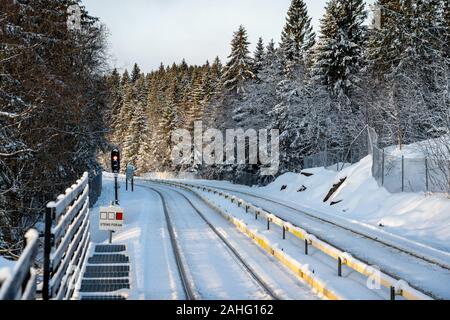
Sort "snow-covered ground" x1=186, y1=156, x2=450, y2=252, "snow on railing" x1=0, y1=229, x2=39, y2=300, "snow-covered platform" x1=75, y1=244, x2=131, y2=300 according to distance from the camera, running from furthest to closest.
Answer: "snow-covered ground" x1=186, y1=156, x2=450, y2=252
"snow-covered platform" x1=75, y1=244, x2=131, y2=300
"snow on railing" x1=0, y1=229, x2=39, y2=300

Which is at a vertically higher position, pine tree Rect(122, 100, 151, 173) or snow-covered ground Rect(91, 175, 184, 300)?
pine tree Rect(122, 100, 151, 173)

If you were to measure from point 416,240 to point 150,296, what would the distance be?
949cm

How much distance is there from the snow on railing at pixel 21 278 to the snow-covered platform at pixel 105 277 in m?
3.24

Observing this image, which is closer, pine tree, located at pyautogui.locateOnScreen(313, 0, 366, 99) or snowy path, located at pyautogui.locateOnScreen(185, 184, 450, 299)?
snowy path, located at pyautogui.locateOnScreen(185, 184, 450, 299)

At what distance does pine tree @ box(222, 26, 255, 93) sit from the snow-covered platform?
44698 mm

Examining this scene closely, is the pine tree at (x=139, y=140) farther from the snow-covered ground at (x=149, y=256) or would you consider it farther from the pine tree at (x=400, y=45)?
the snow-covered ground at (x=149, y=256)

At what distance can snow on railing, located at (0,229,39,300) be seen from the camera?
11.6 ft

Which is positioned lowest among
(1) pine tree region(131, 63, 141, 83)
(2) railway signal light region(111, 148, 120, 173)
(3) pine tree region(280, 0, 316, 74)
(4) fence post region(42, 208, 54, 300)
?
(4) fence post region(42, 208, 54, 300)

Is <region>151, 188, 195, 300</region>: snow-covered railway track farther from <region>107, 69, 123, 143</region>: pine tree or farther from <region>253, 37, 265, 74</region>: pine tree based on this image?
<region>253, 37, 265, 74</region>: pine tree

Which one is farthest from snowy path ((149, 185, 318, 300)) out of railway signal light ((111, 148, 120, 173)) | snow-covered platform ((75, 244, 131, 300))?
railway signal light ((111, 148, 120, 173))

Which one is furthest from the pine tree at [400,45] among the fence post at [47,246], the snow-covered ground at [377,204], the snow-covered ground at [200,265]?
the fence post at [47,246]

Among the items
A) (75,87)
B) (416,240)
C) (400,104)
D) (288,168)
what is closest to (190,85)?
(288,168)

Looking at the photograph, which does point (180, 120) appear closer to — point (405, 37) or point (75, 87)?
point (405, 37)

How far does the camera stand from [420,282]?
10.0 m
